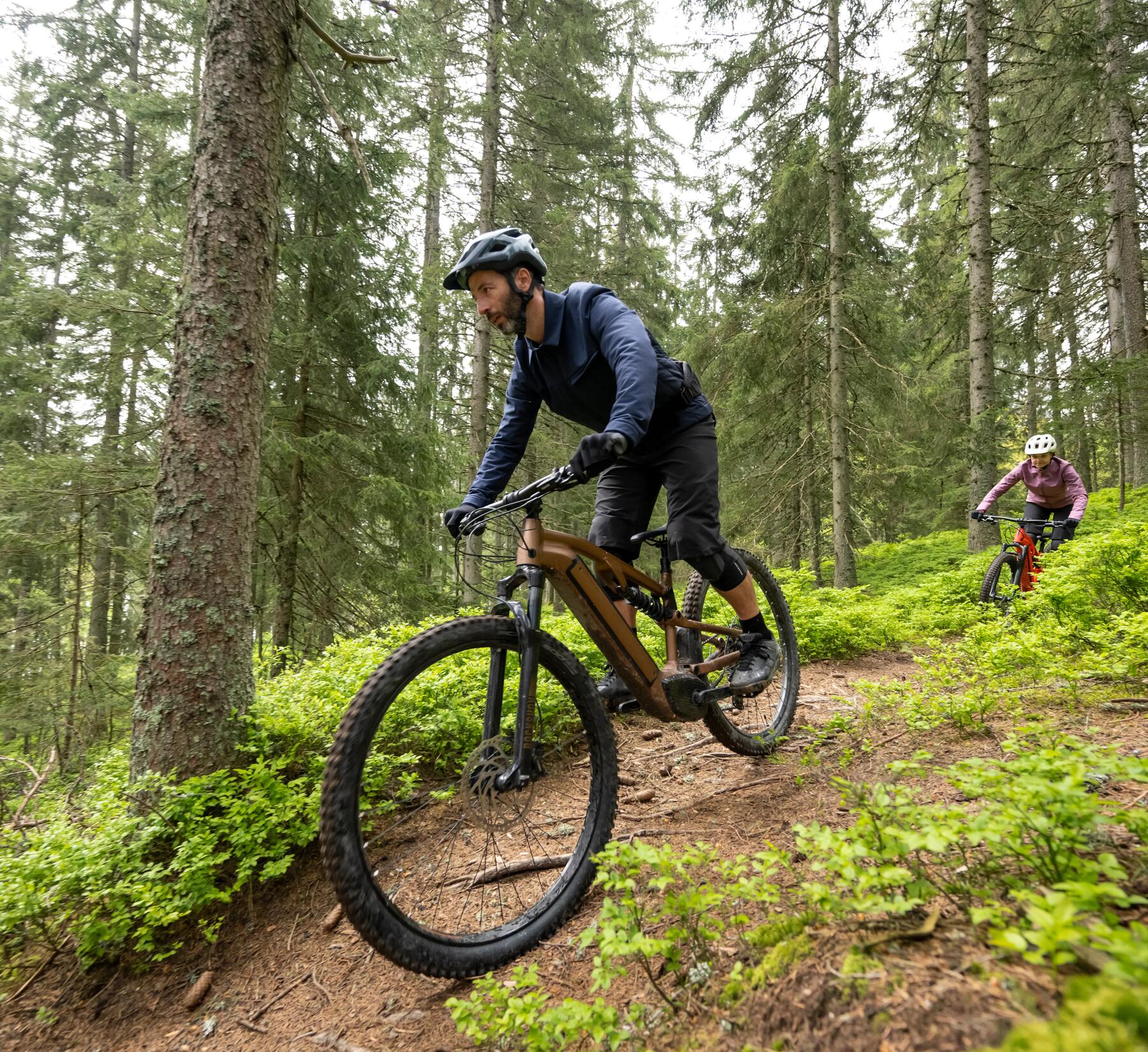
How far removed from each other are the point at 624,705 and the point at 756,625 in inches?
44.7

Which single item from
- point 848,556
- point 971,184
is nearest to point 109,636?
point 848,556

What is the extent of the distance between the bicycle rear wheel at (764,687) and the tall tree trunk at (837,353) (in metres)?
6.51

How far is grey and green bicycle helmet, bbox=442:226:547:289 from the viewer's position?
2488mm

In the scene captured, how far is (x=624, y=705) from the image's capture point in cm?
289

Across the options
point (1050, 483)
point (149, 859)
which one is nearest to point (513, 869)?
point (149, 859)

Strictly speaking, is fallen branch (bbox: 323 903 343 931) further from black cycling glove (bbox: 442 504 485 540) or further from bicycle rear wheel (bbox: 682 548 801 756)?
bicycle rear wheel (bbox: 682 548 801 756)

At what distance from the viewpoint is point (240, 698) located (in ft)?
10.0

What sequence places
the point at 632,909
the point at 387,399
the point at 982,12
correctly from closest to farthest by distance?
the point at 632,909, the point at 387,399, the point at 982,12

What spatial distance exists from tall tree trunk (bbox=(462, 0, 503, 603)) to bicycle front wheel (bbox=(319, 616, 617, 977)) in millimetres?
6827

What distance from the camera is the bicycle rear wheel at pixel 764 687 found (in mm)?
3305

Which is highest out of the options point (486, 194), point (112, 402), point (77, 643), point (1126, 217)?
point (1126, 217)

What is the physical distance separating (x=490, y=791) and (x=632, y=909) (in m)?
0.72

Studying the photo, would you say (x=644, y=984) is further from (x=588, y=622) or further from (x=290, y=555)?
(x=290, y=555)

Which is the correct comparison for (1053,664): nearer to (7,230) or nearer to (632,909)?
(632,909)
